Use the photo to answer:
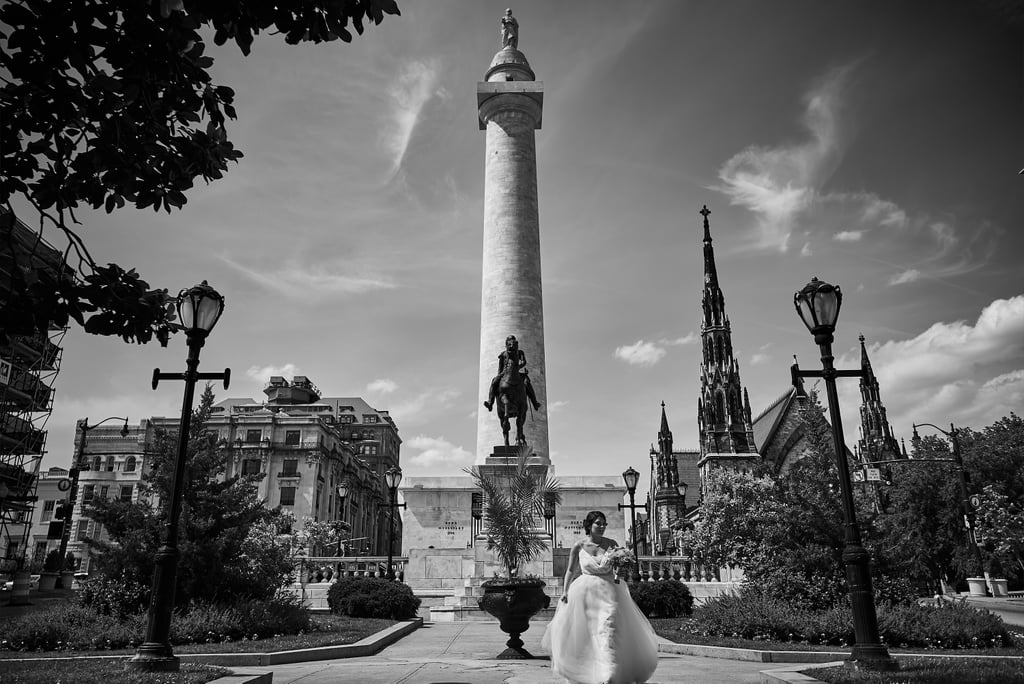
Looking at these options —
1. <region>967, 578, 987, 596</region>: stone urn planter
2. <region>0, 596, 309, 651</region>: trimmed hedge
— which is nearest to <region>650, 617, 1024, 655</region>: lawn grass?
<region>0, 596, 309, 651</region>: trimmed hedge

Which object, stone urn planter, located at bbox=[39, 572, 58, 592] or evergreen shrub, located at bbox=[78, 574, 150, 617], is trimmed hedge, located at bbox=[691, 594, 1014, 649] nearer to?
evergreen shrub, located at bbox=[78, 574, 150, 617]

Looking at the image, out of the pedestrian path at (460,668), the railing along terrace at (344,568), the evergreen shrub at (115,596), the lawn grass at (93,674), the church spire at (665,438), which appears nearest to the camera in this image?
the lawn grass at (93,674)

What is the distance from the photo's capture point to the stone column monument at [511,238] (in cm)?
3253

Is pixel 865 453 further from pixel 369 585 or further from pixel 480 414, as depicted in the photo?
pixel 369 585

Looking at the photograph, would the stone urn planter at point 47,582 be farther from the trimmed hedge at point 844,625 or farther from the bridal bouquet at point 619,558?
the bridal bouquet at point 619,558

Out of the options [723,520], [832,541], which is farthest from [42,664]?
[723,520]

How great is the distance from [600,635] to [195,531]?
11392 millimetres

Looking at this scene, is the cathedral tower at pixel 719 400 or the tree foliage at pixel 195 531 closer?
the tree foliage at pixel 195 531

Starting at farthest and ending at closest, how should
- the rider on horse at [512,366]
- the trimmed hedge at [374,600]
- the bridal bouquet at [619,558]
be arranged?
the rider on horse at [512,366]
the trimmed hedge at [374,600]
the bridal bouquet at [619,558]

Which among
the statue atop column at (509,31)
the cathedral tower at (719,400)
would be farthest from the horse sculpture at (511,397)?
the cathedral tower at (719,400)

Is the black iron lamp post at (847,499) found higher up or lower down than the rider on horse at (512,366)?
lower down

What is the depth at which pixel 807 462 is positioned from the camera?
20.6 metres

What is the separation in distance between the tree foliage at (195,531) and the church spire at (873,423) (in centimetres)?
6256

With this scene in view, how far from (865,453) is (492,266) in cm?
4730
